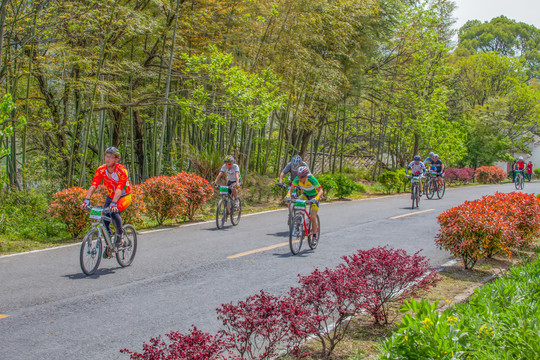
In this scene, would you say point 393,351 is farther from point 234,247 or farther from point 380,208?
point 380,208

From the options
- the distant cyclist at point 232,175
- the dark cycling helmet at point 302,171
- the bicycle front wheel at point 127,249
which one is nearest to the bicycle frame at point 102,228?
the bicycle front wheel at point 127,249

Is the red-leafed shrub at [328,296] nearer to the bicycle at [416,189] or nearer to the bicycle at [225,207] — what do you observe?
the bicycle at [225,207]

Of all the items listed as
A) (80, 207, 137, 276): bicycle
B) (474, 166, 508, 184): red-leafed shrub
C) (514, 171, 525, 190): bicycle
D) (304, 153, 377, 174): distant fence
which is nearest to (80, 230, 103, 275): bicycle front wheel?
(80, 207, 137, 276): bicycle

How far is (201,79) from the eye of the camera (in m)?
16.0

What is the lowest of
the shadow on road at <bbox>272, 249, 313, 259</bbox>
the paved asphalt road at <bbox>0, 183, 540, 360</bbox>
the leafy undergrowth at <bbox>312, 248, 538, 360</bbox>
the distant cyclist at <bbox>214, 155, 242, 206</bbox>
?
the leafy undergrowth at <bbox>312, 248, 538, 360</bbox>

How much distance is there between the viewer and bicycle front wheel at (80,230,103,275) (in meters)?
7.61

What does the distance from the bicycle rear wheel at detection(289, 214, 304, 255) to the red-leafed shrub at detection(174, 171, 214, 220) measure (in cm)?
462

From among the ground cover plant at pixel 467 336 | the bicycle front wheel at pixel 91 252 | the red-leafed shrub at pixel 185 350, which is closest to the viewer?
the ground cover plant at pixel 467 336

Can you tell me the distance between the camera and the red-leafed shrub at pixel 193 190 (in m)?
13.7

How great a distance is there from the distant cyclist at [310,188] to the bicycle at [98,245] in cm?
340

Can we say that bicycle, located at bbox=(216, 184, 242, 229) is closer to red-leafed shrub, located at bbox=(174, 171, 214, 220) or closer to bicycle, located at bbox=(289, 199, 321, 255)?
red-leafed shrub, located at bbox=(174, 171, 214, 220)

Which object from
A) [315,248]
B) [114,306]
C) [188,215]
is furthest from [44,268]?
[188,215]

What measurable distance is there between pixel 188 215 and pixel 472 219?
789cm

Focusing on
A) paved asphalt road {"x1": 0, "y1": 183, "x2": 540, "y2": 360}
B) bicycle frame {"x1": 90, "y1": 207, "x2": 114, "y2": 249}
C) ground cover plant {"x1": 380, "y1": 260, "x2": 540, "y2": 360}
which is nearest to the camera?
ground cover plant {"x1": 380, "y1": 260, "x2": 540, "y2": 360}
